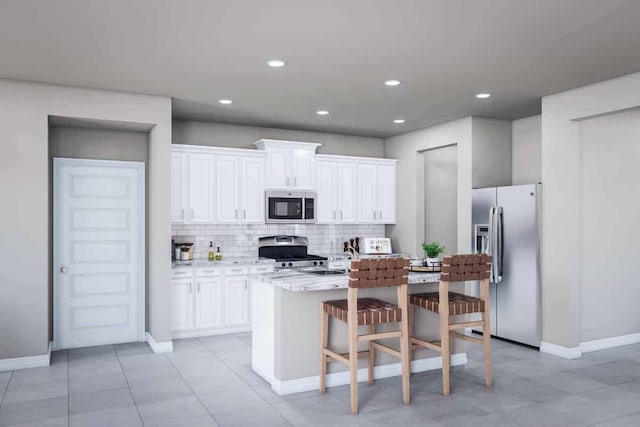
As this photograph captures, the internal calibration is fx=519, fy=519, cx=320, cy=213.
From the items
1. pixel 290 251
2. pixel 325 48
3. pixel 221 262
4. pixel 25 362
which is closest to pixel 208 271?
pixel 221 262

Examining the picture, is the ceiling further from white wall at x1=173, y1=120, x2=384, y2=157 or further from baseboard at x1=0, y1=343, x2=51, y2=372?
baseboard at x1=0, y1=343, x2=51, y2=372

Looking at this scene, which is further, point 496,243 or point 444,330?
point 496,243

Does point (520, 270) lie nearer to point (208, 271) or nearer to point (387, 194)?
point (387, 194)

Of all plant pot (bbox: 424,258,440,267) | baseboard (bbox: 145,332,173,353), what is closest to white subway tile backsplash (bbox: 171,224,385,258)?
baseboard (bbox: 145,332,173,353)

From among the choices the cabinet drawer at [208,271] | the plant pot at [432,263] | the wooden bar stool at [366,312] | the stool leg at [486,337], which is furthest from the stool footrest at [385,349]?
the cabinet drawer at [208,271]

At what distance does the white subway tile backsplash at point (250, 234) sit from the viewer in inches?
274

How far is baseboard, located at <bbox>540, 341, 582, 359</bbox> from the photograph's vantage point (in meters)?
5.38

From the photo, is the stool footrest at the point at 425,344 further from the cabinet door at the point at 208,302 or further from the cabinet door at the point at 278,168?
the cabinet door at the point at 278,168

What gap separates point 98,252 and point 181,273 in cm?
96

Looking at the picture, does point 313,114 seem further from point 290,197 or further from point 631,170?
point 631,170

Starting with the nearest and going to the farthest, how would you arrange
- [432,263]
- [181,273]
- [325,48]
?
[325,48]
[432,263]
[181,273]

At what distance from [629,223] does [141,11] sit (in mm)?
5601

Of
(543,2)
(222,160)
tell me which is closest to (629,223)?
(543,2)

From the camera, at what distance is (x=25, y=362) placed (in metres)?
4.98
